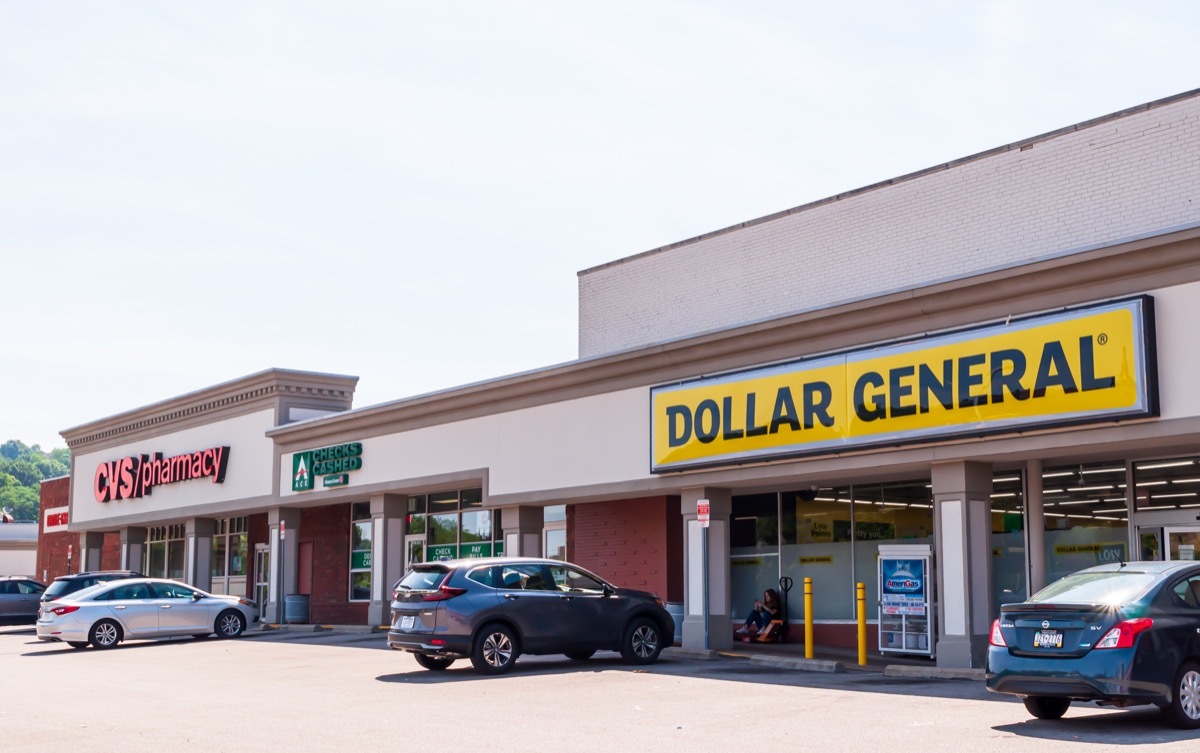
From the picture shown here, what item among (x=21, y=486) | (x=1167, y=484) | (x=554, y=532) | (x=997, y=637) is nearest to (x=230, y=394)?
(x=554, y=532)

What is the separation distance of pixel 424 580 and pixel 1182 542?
429 inches

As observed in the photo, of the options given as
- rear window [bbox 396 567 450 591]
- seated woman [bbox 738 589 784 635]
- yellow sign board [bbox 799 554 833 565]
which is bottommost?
seated woman [bbox 738 589 784 635]

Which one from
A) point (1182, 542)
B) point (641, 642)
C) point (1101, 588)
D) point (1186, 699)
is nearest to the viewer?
point (1186, 699)

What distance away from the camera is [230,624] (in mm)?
30766

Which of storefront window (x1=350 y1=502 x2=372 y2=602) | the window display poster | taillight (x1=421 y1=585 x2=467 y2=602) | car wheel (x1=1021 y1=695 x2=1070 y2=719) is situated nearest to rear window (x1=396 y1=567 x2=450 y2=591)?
taillight (x1=421 y1=585 x2=467 y2=602)

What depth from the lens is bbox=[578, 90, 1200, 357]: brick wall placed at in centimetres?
2044

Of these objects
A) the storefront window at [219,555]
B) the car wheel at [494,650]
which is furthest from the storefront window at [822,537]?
the storefront window at [219,555]

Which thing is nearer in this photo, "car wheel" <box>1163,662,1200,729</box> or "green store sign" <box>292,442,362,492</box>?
"car wheel" <box>1163,662,1200,729</box>

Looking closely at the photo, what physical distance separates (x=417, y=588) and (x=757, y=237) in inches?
405

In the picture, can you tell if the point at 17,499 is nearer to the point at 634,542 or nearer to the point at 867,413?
the point at 634,542

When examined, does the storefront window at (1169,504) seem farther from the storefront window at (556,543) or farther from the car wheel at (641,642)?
the storefront window at (556,543)

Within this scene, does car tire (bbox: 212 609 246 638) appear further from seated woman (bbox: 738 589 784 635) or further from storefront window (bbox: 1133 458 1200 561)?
storefront window (bbox: 1133 458 1200 561)

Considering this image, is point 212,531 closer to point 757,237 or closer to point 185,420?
point 185,420

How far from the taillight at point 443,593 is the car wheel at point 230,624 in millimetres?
12473
